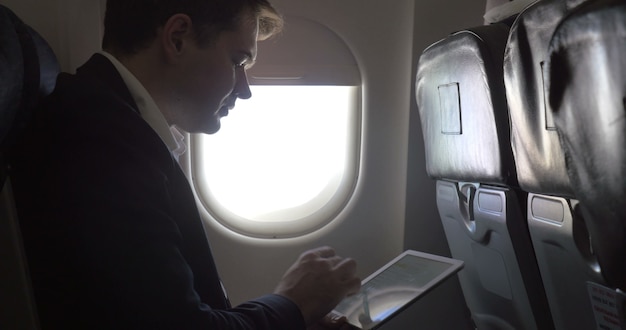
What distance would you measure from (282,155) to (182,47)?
3.75 feet

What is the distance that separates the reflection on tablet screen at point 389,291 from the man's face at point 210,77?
62 cm

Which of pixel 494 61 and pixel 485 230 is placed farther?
pixel 485 230

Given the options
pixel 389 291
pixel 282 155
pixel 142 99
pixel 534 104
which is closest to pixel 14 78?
pixel 142 99

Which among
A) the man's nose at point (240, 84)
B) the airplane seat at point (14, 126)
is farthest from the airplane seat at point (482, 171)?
the airplane seat at point (14, 126)

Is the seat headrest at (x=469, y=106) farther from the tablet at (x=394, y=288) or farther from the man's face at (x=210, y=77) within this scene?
the man's face at (x=210, y=77)

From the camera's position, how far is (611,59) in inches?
33.9

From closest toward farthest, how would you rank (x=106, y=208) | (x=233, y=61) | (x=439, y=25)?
1. (x=106, y=208)
2. (x=233, y=61)
3. (x=439, y=25)

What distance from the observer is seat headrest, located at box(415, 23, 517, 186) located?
1618 mm

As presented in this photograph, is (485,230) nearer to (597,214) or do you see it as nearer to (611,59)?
(597,214)

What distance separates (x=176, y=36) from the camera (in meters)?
1.42

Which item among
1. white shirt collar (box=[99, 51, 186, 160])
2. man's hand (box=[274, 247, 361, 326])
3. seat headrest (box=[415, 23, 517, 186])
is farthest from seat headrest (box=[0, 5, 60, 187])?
seat headrest (box=[415, 23, 517, 186])

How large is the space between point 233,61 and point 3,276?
0.70 metres

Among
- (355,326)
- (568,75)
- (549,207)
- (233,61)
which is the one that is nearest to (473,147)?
(549,207)

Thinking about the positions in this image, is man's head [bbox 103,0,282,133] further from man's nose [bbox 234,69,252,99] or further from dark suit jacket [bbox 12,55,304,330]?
dark suit jacket [bbox 12,55,304,330]
